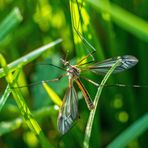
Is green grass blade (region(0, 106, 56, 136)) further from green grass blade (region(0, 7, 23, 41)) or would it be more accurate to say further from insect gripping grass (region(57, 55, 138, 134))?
green grass blade (region(0, 7, 23, 41))

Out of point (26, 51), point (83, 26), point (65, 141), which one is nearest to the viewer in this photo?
point (83, 26)

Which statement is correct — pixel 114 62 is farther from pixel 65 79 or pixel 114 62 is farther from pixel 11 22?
pixel 11 22

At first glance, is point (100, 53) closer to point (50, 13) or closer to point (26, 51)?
point (50, 13)

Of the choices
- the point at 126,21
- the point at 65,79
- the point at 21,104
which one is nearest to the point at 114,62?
the point at 65,79

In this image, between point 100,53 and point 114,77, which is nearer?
point 100,53

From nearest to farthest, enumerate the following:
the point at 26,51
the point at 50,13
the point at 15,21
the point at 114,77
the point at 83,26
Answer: the point at 15,21, the point at 83,26, the point at 114,77, the point at 50,13, the point at 26,51

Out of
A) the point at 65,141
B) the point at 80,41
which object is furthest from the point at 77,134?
the point at 80,41

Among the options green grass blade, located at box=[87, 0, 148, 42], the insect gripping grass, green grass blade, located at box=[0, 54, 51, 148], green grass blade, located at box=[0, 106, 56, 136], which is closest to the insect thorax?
the insect gripping grass
